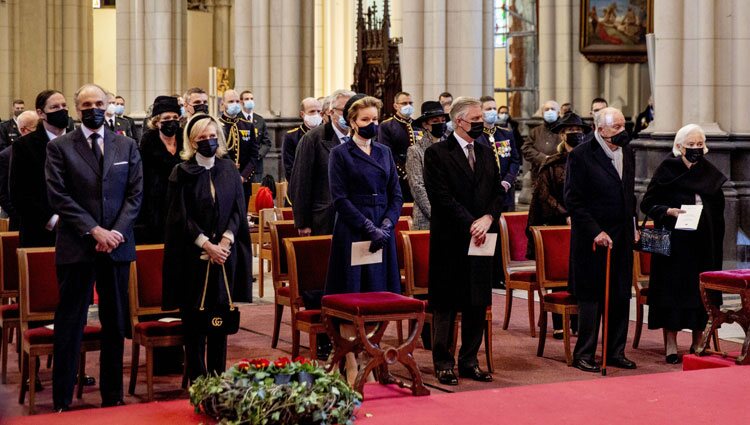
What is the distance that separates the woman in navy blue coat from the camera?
7820 mm

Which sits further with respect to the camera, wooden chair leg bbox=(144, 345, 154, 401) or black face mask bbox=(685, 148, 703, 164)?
black face mask bbox=(685, 148, 703, 164)

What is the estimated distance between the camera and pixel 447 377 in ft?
26.2

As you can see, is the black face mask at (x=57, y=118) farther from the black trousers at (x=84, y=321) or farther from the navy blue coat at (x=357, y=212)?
the navy blue coat at (x=357, y=212)

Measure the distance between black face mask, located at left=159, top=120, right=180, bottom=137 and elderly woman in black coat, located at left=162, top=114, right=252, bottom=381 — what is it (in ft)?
3.03

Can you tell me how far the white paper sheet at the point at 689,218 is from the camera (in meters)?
8.71

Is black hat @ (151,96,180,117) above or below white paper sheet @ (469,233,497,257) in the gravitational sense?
above

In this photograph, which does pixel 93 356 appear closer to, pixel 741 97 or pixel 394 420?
pixel 394 420

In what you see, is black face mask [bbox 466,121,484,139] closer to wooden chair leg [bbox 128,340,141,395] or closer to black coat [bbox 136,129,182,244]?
black coat [bbox 136,129,182,244]

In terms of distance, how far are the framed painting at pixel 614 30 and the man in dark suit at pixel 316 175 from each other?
40.3 ft

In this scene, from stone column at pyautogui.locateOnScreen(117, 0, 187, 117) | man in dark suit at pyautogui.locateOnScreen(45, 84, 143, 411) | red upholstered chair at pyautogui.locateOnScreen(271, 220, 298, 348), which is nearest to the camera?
man in dark suit at pyautogui.locateOnScreen(45, 84, 143, 411)

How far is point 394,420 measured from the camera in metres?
5.88

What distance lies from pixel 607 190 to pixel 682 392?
91.3 inches

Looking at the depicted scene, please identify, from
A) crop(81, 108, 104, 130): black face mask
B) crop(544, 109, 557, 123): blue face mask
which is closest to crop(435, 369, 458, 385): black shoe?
crop(81, 108, 104, 130): black face mask

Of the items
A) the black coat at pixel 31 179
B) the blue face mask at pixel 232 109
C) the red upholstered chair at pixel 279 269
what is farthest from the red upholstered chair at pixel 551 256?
the blue face mask at pixel 232 109
